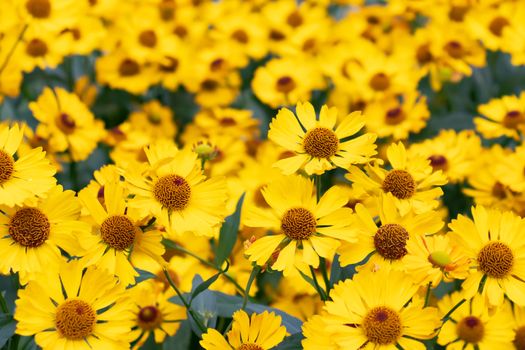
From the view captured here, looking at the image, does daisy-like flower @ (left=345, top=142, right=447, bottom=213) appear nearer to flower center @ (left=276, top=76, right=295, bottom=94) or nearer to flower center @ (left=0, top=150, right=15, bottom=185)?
flower center @ (left=0, top=150, right=15, bottom=185)

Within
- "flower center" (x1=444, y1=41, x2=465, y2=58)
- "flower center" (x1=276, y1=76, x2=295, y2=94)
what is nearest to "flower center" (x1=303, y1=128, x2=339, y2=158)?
"flower center" (x1=276, y1=76, x2=295, y2=94)

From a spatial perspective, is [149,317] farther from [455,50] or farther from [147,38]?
[455,50]

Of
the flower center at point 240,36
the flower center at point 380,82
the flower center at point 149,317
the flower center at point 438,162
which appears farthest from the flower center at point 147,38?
the flower center at point 149,317

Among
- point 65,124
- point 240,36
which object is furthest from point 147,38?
point 65,124

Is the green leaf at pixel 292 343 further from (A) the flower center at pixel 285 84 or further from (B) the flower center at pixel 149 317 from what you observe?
(A) the flower center at pixel 285 84

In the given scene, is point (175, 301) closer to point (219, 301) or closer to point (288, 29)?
point (219, 301)
